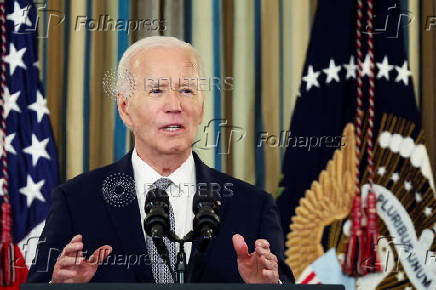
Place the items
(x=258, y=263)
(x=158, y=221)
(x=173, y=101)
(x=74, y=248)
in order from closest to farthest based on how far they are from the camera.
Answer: (x=158, y=221)
(x=74, y=248)
(x=258, y=263)
(x=173, y=101)

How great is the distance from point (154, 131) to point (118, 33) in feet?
→ 1.87

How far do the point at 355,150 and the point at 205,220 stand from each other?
1.62 m

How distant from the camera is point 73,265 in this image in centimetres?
229

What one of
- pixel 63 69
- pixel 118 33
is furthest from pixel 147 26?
pixel 63 69

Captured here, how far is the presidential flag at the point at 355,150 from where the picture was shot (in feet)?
11.4

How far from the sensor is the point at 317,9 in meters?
3.60

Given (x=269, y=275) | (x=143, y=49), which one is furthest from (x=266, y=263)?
(x=143, y=49)

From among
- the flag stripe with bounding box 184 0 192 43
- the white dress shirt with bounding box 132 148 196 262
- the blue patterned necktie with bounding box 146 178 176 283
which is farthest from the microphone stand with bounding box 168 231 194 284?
the flag stripe with bounding box 184 0 192 43

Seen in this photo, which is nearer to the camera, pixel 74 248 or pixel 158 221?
pixel 158 221

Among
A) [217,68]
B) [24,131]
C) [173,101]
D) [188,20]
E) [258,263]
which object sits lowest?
[258,263]

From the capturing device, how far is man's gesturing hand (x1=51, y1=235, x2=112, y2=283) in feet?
7.25

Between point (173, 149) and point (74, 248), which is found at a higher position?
point (173, 149)

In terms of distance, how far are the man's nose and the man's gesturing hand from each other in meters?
0.80

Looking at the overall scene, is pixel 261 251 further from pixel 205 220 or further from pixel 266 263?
pixel 205 220
